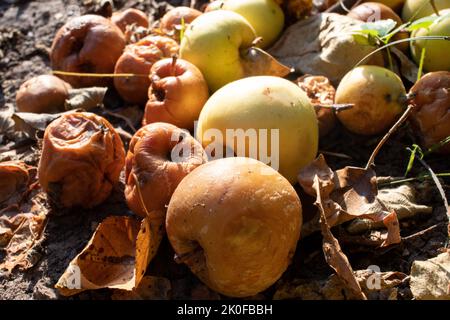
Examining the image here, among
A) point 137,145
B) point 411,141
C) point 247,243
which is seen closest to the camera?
point 247,243

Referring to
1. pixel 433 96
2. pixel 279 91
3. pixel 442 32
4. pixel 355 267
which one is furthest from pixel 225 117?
pixel 442 32

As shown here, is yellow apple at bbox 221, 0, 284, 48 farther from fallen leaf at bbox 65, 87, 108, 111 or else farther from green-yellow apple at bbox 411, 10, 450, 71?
fallen leaf at bbox 65, 87, 108, 111

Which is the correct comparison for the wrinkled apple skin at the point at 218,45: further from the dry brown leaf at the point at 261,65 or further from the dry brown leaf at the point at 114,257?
the dry brown leaf at the point at 114,257

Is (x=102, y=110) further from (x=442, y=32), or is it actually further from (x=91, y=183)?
(x=442, y=32)

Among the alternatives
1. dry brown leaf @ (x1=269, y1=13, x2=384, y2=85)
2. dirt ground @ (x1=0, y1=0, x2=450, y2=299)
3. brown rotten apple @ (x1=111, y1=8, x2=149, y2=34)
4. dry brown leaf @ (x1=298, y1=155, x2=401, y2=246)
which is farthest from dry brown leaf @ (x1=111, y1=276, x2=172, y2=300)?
brown rotten apple @ (x1=111, y1=8, x2=149, y2=34)

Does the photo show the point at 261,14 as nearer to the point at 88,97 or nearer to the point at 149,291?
the point at 88,97

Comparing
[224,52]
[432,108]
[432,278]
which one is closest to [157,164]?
[224,52]
